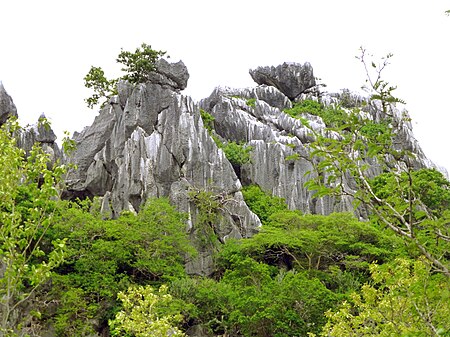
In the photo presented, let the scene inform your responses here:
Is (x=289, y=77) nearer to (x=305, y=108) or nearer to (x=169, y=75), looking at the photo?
(x=305, y=108)

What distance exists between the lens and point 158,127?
2672 centimetres

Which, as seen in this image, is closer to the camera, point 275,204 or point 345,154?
point 345,154

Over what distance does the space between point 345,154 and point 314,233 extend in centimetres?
1911

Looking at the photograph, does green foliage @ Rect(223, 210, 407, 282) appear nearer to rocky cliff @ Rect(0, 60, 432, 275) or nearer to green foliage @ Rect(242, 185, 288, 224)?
rocky cliff @ Rect(0, 60, 432, 275)

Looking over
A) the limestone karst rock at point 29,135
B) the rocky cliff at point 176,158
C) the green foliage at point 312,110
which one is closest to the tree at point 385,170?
the rocky cliff at point 176,158

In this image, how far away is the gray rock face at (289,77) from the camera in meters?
40.3

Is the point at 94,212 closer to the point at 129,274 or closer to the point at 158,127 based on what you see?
the point at 129,274

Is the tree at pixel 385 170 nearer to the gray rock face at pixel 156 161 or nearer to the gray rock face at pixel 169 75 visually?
the gray rock face at pixel 156 161

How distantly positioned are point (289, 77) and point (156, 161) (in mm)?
18617

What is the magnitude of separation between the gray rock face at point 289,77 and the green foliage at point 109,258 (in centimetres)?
2183

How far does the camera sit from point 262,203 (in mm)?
26875

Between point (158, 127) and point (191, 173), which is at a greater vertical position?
point (158, 127)

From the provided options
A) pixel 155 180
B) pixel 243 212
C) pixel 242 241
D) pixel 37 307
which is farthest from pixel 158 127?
pixel 37 307

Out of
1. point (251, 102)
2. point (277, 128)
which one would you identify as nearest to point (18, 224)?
point (277, 128)
